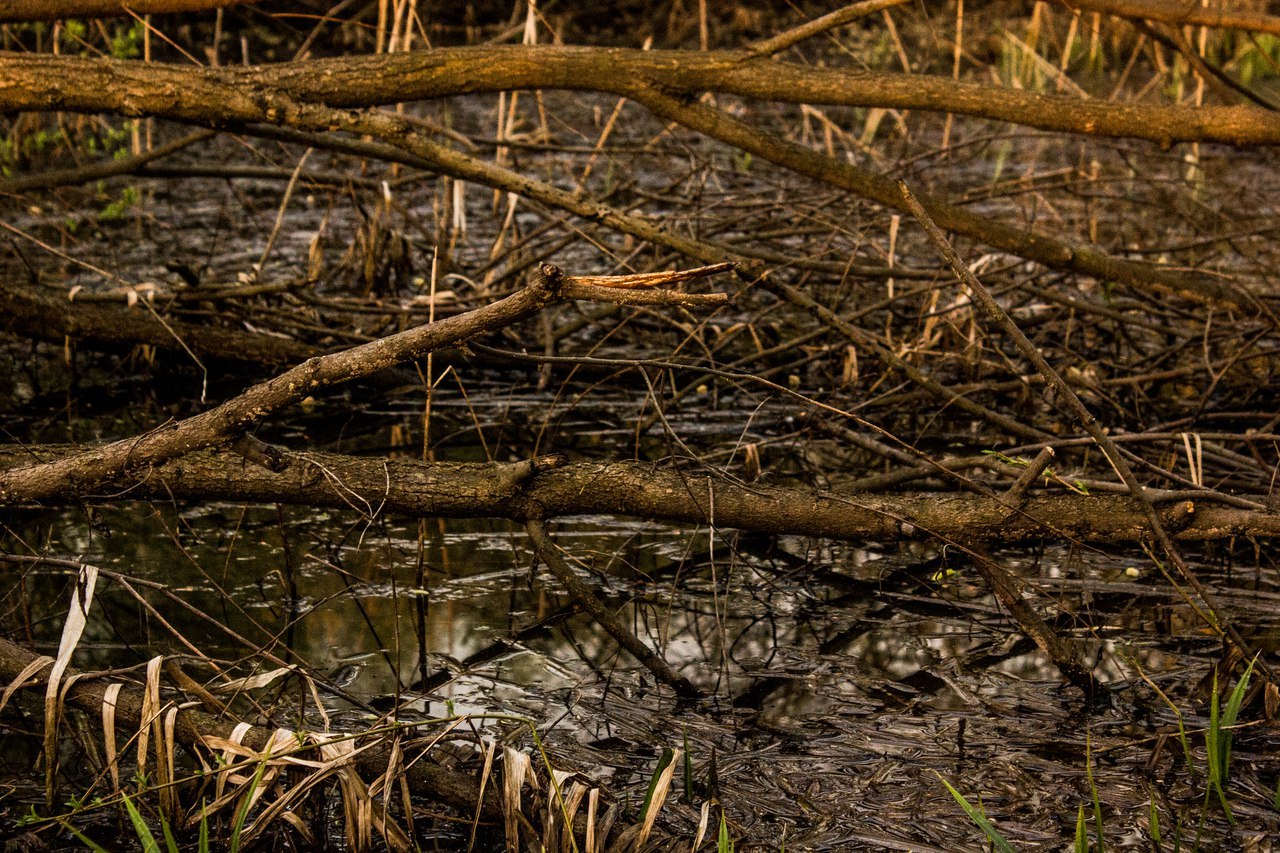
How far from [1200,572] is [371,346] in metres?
2.62

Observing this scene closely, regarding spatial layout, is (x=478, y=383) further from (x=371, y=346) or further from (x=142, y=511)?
(x=371, y=346)

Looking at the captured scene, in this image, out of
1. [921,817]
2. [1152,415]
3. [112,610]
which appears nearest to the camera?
[921,817]

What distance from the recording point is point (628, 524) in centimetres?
441

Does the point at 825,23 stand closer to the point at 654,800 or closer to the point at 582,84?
the point at 582,84

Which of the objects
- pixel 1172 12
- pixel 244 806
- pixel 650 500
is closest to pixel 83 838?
pixel 244 806

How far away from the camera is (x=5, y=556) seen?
2902 mm

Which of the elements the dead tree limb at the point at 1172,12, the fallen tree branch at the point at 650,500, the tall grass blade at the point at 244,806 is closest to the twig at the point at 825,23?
the dead tree limb at the point at 1172,12

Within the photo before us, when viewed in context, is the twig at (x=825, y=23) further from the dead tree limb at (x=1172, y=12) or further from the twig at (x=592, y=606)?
the twig at (x=592, y=606)

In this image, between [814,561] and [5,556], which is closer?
[5,556]

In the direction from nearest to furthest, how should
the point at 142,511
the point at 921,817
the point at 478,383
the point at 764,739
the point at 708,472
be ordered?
the point at 921,817, the point at 764,739, the point at 708,472, the point at 142,511, the point at 478,383

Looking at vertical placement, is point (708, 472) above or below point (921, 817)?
above

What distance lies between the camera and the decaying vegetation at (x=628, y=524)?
105 inches

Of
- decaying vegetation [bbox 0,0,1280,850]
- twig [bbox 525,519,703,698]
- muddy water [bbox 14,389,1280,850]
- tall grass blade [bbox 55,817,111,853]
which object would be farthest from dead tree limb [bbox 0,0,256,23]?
tall grass blade [bbox 55,817,111,853]

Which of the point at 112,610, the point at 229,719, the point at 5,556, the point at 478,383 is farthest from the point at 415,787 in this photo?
the point at 478,383
